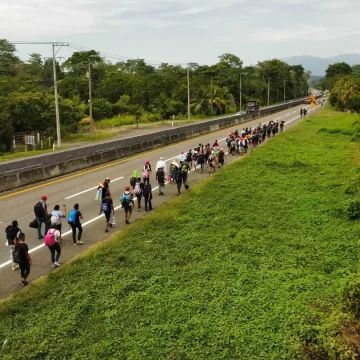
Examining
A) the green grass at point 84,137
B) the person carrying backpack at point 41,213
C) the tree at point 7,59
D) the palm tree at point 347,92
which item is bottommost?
the person carrying backpack at point 41,213

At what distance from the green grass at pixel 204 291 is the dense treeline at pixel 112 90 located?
2824cm

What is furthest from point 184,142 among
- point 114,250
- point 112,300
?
point 112,300

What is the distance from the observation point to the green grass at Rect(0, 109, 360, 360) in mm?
7734

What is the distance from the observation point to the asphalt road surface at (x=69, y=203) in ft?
37.9

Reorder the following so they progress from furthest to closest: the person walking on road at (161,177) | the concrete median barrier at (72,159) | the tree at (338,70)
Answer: the tree at (338,70)
the concrete median barrier at (72,159)
the person walking on road at (161,177)

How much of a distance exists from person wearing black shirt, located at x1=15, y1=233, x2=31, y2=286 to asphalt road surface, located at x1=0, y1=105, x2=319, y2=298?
0.76 ft

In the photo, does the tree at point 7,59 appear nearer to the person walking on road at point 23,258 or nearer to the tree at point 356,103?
the tree at point 356,103

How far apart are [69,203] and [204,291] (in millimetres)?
9107

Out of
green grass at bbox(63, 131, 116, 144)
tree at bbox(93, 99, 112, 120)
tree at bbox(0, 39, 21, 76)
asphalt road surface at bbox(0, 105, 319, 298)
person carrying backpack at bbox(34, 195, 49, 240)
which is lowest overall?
asphalt road surface at bbox(0, 105, 319, 298)

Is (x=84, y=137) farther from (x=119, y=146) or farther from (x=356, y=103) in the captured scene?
(x=356, y=103)

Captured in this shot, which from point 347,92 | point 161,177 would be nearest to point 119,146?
point 161,177

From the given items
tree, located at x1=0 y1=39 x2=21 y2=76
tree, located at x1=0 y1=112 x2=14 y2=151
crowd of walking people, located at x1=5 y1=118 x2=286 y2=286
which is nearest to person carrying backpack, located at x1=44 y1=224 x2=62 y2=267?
crowd of walking people, located at x1=5 y1=118 x2=286 y2=286

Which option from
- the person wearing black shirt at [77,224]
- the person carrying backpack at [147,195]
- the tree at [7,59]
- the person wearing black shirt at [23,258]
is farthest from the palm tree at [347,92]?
the person wearing black shirt at [23,258]

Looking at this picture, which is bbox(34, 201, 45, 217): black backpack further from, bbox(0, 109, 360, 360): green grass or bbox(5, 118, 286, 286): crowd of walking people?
bbox(0, 109, 360, 360): green grass
